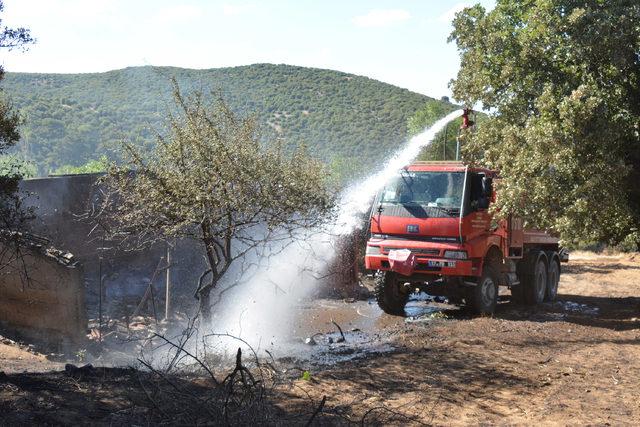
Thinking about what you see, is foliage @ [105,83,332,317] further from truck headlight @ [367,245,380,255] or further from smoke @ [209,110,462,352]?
smoke @ [209,110,462,352]

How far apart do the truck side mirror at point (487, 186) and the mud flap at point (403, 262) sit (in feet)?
5.64

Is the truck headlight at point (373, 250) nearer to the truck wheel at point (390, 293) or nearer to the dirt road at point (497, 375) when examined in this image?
the truck wheel at point (390, 293)

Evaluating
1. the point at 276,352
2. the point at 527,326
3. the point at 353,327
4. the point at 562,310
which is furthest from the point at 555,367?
the point at 562,310

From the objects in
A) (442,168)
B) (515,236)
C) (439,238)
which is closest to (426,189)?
(442,168)

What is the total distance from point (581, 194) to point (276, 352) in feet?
17.8

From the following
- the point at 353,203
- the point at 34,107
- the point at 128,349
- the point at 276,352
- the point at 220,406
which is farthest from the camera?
the point at 34,107

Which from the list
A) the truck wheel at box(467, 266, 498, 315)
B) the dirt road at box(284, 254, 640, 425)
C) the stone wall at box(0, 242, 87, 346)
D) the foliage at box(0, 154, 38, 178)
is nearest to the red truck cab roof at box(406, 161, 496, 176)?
the truck wheel at box(467, 266, 498, 315)

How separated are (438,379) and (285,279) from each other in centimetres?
928

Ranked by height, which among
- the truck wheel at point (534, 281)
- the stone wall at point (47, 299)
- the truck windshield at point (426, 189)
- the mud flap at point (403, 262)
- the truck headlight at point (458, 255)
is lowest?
the stone wall at point (47, 299)

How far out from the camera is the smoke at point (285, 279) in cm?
1405

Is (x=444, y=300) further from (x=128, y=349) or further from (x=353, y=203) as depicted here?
(x=128, y=349)

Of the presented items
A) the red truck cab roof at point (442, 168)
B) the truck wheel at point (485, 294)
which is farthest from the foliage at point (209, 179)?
the truck wheel at point (485, 294)

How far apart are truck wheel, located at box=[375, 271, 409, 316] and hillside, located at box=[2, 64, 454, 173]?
28.7 meters

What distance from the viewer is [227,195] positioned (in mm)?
9789
